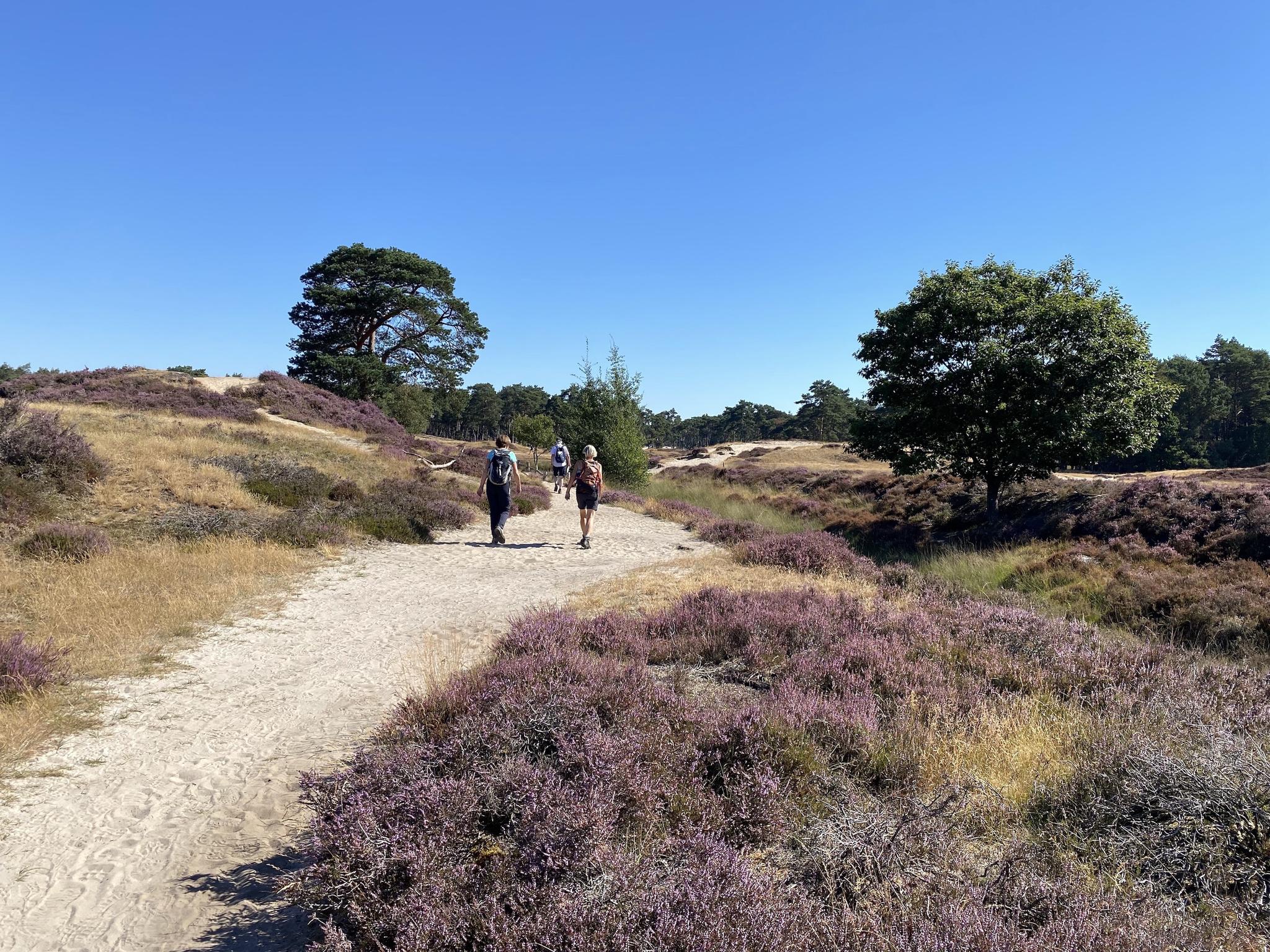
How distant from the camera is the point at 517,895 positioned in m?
2.53

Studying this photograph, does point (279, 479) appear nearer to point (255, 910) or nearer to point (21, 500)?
point (21, 500)

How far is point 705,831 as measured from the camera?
310 cm

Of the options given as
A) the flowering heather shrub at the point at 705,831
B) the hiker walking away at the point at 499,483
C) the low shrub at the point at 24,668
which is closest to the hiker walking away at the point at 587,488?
the hiker walking away at the point at 499,483

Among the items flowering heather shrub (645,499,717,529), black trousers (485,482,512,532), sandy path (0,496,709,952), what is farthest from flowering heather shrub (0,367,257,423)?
sandy path (0,496,709,952)

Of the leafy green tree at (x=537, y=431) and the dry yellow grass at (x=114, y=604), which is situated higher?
Result: the leafy green tree at (x=537, y=431)

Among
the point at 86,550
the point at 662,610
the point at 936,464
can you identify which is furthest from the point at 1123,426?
the point at 86,550

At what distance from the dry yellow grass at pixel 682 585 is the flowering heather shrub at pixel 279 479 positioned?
319 inches

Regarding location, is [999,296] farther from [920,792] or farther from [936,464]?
[920,792]

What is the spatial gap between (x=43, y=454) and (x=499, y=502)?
8484mm

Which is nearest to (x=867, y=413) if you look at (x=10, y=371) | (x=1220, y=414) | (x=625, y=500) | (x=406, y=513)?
(x=625, y=500)

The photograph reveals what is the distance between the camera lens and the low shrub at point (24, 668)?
4.85 metres

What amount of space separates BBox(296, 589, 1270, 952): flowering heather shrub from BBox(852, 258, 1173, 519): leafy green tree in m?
13.3

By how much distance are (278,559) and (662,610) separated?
658 cm

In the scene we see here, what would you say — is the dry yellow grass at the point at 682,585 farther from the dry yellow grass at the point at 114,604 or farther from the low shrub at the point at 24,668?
the low shrub at the point at 24,668
